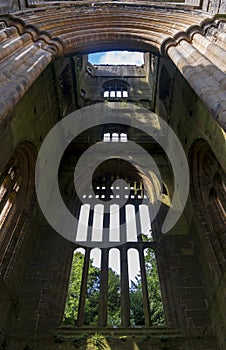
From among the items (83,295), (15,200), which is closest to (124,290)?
(83,295)

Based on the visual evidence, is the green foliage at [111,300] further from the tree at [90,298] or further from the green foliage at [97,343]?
the green foliage at [97,343]

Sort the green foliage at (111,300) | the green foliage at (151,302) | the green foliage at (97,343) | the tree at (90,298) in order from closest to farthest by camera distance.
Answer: the green foliage at (97,343)
the tree at (90,298)
the green foliage at (111,300)
the green foliage at (151,302)

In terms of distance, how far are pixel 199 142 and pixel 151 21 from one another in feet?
15.0

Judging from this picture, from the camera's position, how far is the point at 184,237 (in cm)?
908

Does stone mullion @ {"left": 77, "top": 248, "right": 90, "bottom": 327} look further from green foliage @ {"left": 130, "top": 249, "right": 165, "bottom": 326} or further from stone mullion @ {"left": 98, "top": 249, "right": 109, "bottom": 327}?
green foliage @ {"left": 130, "top": 249, "right": 165, "bottom": 326}

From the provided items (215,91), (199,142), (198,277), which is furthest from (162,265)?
(215,91)

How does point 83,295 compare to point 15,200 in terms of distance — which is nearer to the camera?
point 83,295

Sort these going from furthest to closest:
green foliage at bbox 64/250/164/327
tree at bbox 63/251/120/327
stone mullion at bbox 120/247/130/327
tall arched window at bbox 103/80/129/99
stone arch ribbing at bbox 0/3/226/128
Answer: tall arched window at bbox 103/80/129/99 < green foliage at bbox 64/250/164/327 < tree at bbox 63/251/120/327 < stone mullion at bbox 120/247/130/327 < stone arch ribbing at bbox 0/3/226/128

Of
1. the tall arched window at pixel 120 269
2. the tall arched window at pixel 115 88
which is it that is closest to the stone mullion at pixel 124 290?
the tall arched window at pixel 120 269

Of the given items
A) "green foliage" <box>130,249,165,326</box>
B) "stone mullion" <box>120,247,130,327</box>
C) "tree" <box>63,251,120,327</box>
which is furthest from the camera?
"green foliage" <box>130,249,165,326</box>

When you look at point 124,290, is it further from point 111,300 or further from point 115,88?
point 115,88

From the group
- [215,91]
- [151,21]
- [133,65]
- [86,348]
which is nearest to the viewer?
[215,91]

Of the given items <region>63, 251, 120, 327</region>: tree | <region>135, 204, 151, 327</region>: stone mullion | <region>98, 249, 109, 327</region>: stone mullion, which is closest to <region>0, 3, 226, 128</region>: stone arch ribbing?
<region>135, 204, 151, 327</region>: stone mullion

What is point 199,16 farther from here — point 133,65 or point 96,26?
point 133,65
